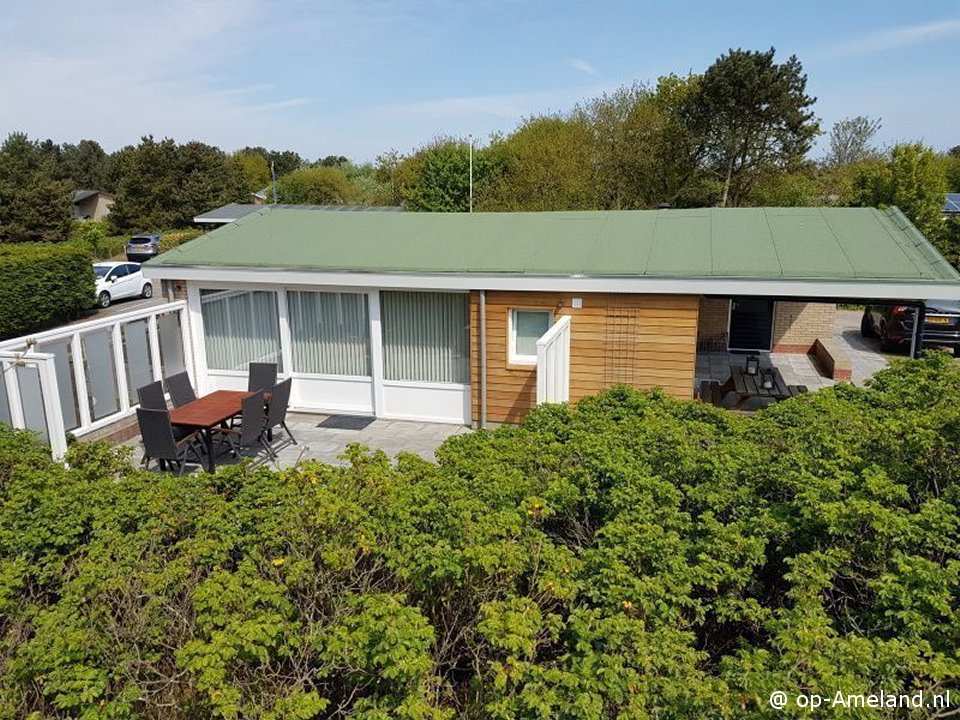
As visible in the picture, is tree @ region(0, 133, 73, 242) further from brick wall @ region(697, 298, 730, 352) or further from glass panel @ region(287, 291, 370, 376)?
brick wall @ region(697, 298, 730, 352)

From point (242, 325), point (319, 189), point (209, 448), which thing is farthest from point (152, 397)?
point (319, 189)

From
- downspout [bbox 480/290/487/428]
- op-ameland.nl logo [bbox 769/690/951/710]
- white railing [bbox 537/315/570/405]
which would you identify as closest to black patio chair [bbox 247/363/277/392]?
downspout [bbox 480/290/487/428]

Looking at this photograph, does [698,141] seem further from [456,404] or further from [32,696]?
[32,696]

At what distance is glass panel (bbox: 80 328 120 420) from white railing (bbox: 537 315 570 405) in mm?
6248

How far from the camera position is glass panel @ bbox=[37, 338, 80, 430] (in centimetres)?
938

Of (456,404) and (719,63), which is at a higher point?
(719,63)

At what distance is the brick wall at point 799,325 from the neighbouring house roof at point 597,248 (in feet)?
15.7

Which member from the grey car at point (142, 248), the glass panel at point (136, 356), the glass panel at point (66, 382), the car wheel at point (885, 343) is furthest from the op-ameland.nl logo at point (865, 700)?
the grey car at point (142, 248)

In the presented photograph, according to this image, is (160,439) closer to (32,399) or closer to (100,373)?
(32,399)

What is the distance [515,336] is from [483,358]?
582mm

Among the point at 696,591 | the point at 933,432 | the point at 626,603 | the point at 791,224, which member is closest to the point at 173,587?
the point at 626,603

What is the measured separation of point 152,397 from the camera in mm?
9742

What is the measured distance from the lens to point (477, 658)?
3.70 m

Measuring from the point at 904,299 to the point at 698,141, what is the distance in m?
25.8
